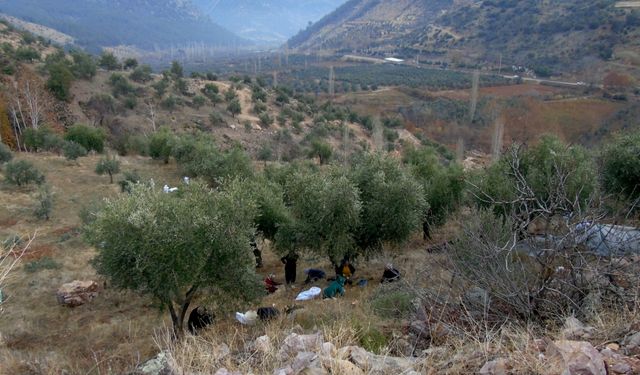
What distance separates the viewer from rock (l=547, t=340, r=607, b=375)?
380 centimetres

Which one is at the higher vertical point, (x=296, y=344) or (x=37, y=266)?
(x=296, y=344)

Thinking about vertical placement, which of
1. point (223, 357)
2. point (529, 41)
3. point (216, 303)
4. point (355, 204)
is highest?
point (529, 41)

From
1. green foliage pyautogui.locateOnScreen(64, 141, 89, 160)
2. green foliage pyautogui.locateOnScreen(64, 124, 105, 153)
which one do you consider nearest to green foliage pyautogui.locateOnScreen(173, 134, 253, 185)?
green foliage pyautogui.locateOnScreen(64, 141, 89, 160)

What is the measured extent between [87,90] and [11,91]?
7.07 meters

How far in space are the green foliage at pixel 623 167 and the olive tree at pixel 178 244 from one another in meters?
13.8

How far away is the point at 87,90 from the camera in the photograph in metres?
49.3

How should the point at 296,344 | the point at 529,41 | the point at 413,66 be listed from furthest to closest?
the point at 413,66, the point at 529,41, the point at 296,344

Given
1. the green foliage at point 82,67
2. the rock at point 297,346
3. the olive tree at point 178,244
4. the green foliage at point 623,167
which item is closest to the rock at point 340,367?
the rock at point 297,346

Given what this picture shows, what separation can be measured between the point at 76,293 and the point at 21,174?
52.4 feet

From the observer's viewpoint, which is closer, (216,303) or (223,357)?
(223,357)

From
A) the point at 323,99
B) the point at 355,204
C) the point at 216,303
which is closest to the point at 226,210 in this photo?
the point at 216,303

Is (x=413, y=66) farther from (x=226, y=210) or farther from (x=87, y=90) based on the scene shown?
(x=226, y=210)

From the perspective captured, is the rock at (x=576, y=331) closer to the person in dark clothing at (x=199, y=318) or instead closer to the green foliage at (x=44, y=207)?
the person in dark clothing at (x=199, y=318)

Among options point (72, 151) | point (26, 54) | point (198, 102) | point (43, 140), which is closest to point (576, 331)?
point (72, 151)
